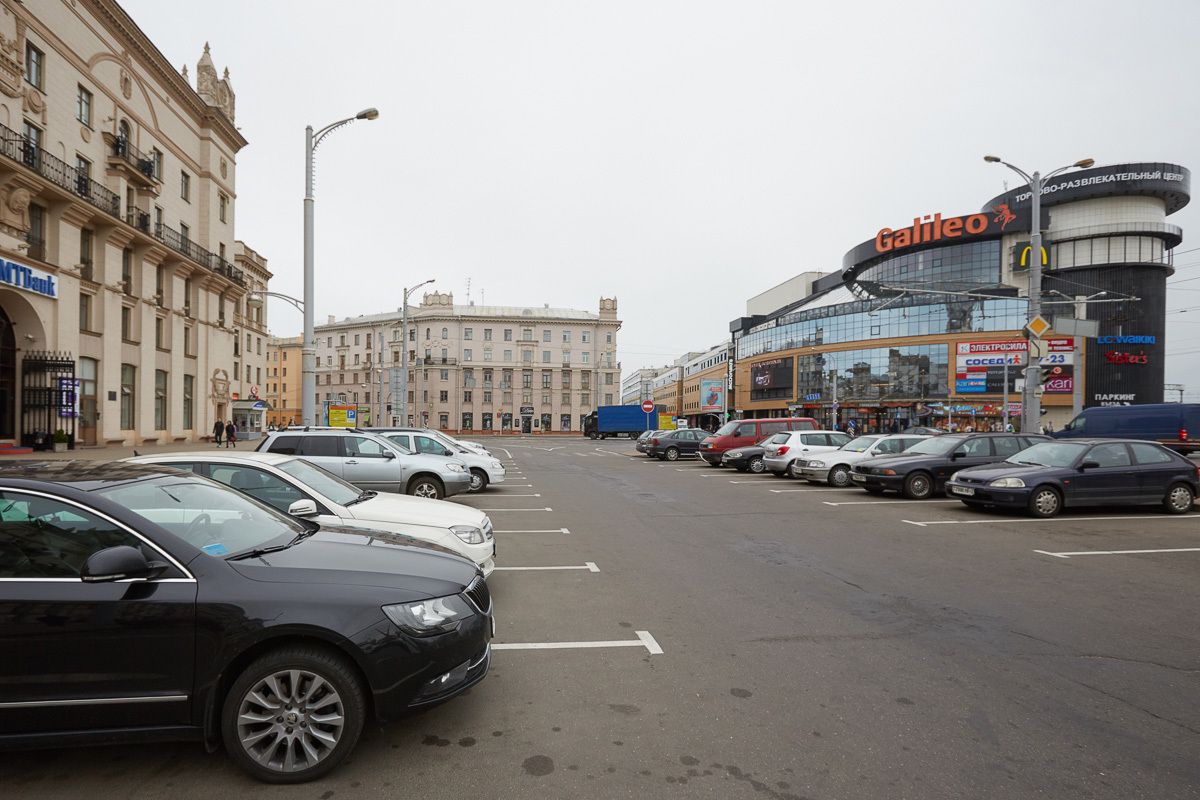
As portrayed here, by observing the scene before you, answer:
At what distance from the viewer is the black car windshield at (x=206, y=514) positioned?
347 centimetres

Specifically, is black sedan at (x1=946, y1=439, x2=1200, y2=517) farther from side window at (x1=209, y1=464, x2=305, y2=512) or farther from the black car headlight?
side window at (x1=209, y1=464, x2=305, y2=512)

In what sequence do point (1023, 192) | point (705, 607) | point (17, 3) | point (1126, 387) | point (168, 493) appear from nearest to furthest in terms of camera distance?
point (168, 493) → point (705, 607) → point (17, 3) → point (1126, 387) → point (1023, 192)

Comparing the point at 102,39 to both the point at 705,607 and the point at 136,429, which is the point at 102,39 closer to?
the point at 136,429

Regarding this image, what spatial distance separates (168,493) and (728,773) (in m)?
3.57

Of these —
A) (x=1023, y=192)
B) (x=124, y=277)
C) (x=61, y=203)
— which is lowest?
(x=124, y=277)

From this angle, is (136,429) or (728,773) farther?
(136,429)

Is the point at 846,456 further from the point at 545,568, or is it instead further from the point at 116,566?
the point at 116,566

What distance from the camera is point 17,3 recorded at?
22.2 m

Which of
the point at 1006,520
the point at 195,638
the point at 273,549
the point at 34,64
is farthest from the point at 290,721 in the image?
the point at 34,64

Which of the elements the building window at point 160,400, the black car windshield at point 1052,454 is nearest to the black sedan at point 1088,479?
the black car windshield at point 1052,454

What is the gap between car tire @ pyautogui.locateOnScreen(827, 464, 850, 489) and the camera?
686 inches

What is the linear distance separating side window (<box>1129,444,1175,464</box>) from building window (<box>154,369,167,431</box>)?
37793 millimetres

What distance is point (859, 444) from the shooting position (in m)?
18.1

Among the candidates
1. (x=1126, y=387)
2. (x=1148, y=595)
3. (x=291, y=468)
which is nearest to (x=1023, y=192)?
(x=1126, y=387)
